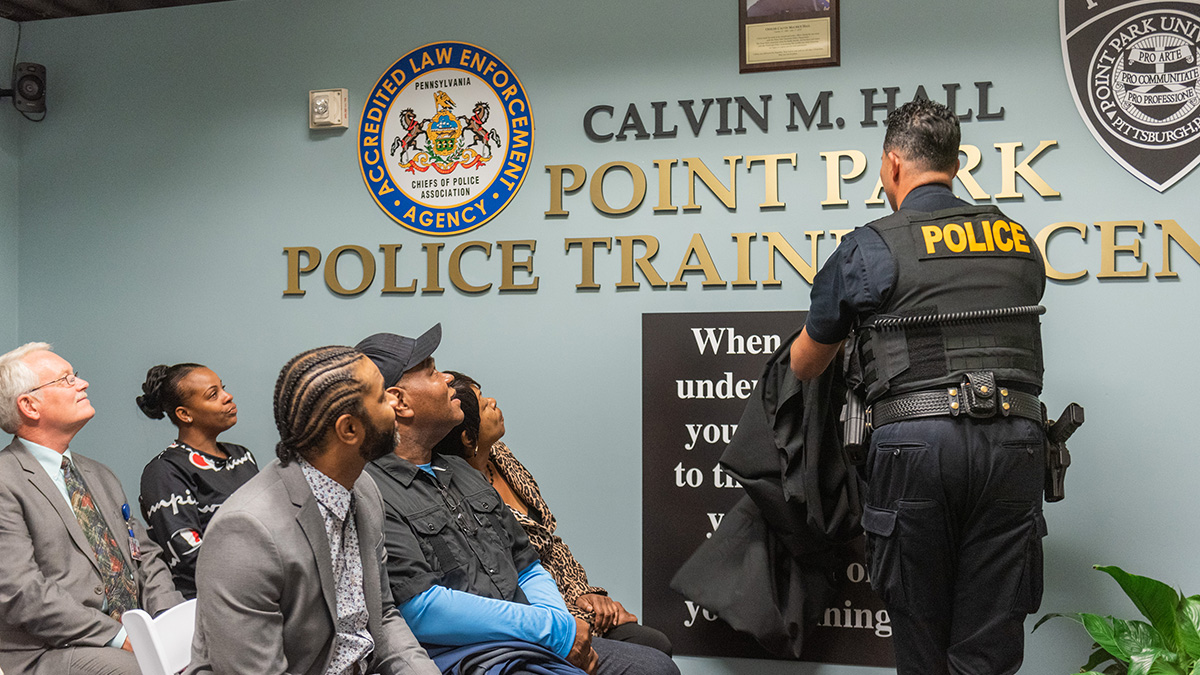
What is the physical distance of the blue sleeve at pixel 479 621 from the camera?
216 centimetres

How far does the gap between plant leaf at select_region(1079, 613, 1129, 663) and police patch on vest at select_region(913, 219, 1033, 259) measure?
3.66 ft

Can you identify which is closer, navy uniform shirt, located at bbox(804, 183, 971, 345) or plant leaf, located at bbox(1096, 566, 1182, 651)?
navy uniform shirt, located at bbox(804, 183, 971, 345)

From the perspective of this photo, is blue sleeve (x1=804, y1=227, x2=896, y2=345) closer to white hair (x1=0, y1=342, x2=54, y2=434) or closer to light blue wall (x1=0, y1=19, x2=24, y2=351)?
white hair (x1=0, y1=342, x2=54, y2=434)

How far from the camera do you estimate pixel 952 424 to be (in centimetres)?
229

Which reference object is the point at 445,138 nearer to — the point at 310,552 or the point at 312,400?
the point at 312,400

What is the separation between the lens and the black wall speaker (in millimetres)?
3859

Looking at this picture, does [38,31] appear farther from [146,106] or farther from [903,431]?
[903,431]

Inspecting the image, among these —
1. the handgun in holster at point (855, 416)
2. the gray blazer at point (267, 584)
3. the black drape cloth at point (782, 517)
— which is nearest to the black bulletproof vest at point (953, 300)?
the handgun in holster at point (855, 416)

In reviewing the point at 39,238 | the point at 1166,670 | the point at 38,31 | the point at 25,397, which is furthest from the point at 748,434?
the point at 38,31

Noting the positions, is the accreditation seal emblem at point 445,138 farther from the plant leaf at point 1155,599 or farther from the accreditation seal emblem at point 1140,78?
the plant leaf at point 1155,599

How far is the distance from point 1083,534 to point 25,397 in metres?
3.00

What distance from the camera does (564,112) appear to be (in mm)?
3441

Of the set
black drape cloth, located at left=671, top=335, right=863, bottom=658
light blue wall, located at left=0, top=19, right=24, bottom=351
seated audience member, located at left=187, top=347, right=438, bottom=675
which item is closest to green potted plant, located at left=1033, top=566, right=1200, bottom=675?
black drape cloth, located at left=671, top=335, right=863, bottom=658

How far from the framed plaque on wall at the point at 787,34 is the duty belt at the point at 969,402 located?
1333 millimetres
